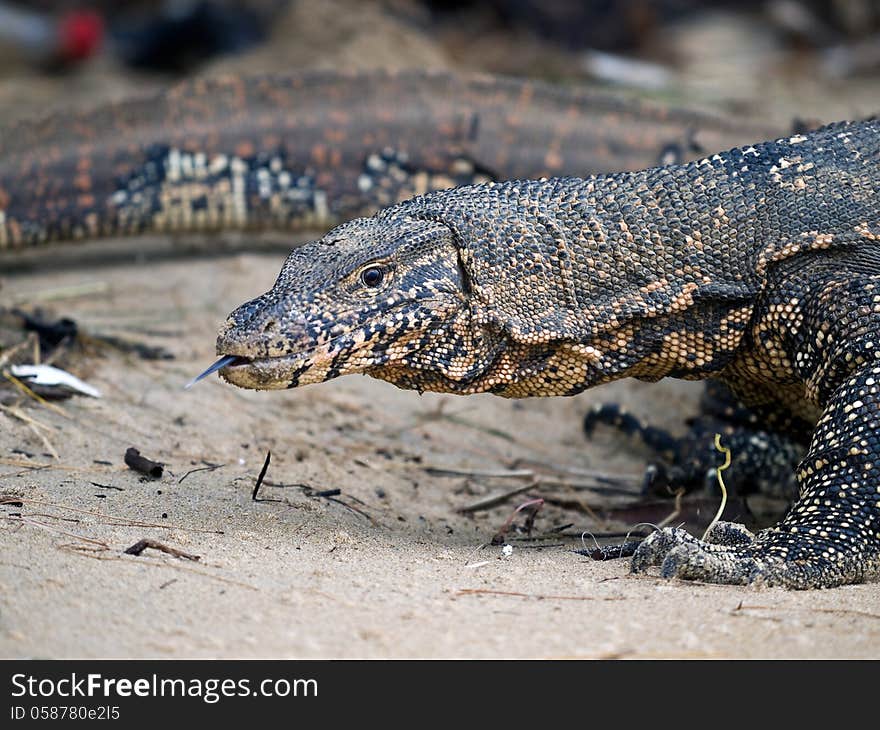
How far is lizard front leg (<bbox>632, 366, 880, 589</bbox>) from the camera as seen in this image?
13.6ft

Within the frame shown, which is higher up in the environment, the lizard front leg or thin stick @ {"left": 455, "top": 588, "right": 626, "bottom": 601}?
the lizard front leg

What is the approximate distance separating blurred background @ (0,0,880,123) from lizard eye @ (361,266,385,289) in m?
7.42

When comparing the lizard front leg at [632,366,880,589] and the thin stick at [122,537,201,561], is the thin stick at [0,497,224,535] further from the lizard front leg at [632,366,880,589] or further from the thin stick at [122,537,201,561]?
the lizard front leg at [632,366,880,589]

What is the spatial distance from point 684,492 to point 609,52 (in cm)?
852

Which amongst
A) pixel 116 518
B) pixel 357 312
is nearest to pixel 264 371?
pixel 357 312

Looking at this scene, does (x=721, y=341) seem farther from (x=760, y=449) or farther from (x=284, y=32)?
(x=284, y=32)

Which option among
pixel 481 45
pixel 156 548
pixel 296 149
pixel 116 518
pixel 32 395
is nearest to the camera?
pixel 156 548

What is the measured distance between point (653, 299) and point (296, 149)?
473cm

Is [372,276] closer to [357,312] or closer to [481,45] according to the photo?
[357,312]

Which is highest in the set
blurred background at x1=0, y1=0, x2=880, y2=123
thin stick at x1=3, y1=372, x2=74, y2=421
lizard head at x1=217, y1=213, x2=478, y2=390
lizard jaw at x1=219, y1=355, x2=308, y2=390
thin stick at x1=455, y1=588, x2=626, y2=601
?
blurred background at x1=0, y1=0, x2=880, y2=123

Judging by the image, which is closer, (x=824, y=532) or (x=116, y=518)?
(x=824, y=532)

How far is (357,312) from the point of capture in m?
4.31

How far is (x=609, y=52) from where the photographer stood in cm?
1370

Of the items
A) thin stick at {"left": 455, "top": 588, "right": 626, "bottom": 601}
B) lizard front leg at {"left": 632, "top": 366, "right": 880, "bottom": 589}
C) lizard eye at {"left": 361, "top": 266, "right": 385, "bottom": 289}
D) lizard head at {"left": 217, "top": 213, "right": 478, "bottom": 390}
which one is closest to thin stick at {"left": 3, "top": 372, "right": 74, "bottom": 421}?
lizard head at {"left": 217, "top": 213, "right": 478, "bottom": 390}
